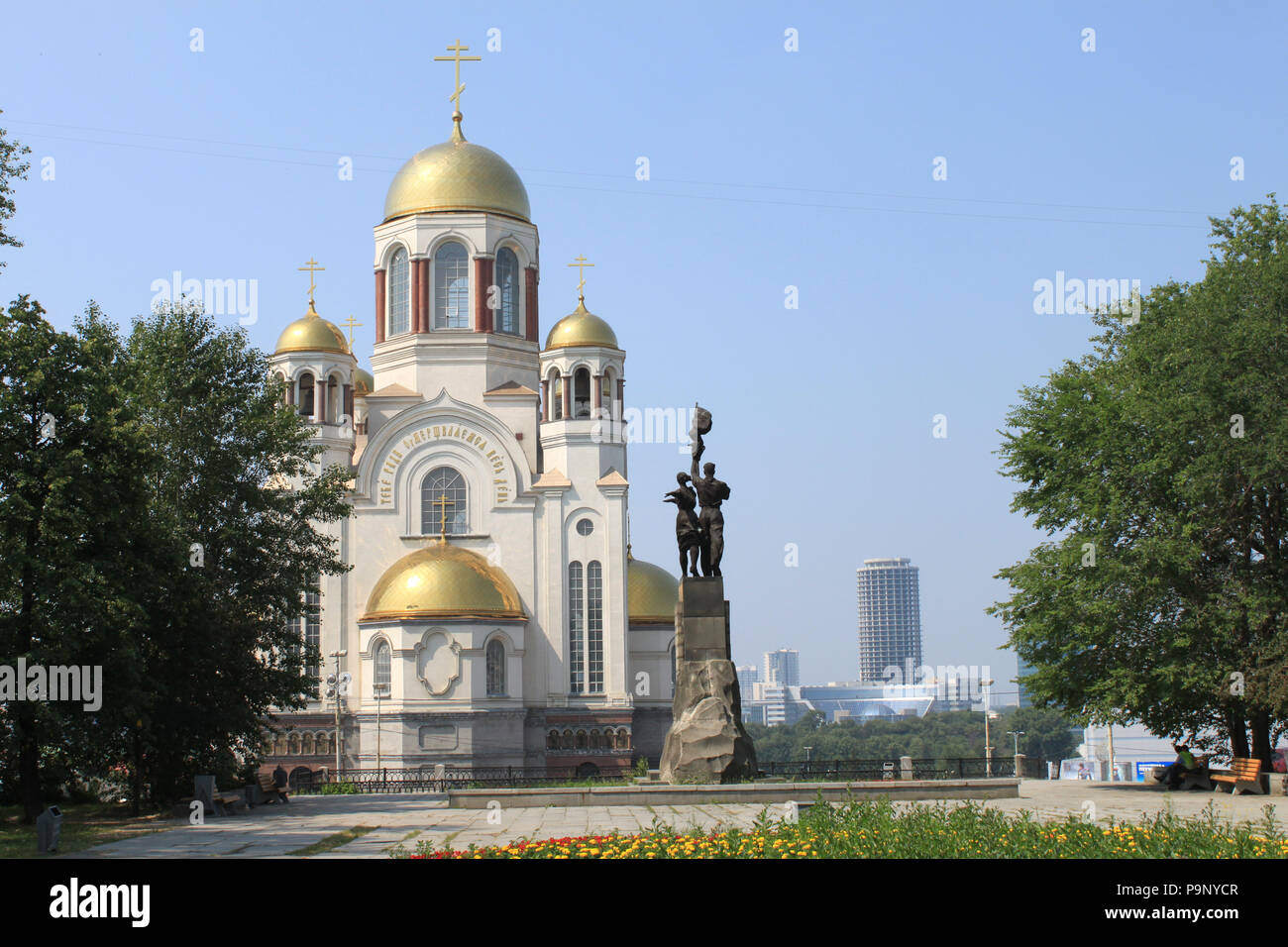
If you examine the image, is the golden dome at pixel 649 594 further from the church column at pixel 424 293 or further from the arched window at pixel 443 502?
the church column at pixel 424 293

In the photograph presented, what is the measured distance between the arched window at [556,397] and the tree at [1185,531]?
78.1 ft

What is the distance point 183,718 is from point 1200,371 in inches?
825

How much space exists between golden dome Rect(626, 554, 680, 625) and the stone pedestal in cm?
2523

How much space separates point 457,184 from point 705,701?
32.9 metres

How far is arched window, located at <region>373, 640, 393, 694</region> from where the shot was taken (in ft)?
145

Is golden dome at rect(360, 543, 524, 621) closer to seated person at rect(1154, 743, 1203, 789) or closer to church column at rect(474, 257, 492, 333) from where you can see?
church column at rect(474, 257, 492, 333)

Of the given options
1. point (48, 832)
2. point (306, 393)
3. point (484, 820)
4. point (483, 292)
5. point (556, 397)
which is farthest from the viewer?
point (306, 393)

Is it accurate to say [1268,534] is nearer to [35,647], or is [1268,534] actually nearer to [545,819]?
[545,819]

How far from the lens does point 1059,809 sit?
19.4m

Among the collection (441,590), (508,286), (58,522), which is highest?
(508,286)

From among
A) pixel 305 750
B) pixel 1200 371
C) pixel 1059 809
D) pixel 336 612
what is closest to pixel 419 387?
pixel 336 612

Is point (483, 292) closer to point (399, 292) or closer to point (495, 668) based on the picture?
point (399, 292)

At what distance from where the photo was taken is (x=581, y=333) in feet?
160
